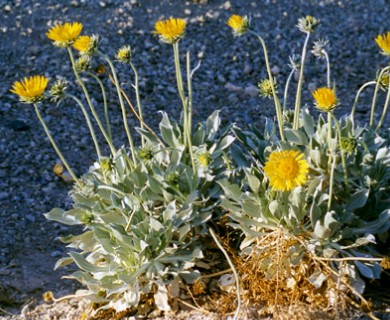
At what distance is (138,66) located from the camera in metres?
6.66

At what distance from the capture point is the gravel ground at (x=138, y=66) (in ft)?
16.4

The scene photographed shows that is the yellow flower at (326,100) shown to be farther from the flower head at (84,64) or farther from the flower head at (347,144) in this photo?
the flower head at (84,64)

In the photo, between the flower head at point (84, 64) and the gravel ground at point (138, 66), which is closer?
the flower head at point (84, 64)

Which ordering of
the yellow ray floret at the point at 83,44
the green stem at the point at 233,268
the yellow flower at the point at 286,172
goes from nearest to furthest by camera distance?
the yellow flower at the point at 286,172
the green stem at the point at 233,268
the yellow ray floret at the point at 83,44

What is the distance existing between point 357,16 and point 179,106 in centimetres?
224

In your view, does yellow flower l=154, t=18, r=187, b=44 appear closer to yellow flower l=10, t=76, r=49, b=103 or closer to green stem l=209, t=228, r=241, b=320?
yellow flower l=10, t=76, r=49, b=103

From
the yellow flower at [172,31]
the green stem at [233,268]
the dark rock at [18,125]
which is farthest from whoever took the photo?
the dark rock at [18,125]

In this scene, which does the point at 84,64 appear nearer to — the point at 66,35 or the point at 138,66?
the point at 66,35

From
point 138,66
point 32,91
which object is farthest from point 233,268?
point 138,66

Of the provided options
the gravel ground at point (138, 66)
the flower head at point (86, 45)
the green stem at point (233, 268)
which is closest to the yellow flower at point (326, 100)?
the green stem at point (233, 268)

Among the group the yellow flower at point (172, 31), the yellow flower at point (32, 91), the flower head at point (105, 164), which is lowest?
the flower head at point (105, 164)

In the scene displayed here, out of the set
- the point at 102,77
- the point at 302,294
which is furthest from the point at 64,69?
the point at 302,294

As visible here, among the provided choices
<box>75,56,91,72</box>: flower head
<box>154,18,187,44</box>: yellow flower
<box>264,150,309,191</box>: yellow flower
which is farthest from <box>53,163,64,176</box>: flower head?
<box>264,150,309,191</box>: yellow flower

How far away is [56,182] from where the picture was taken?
5.32 m
